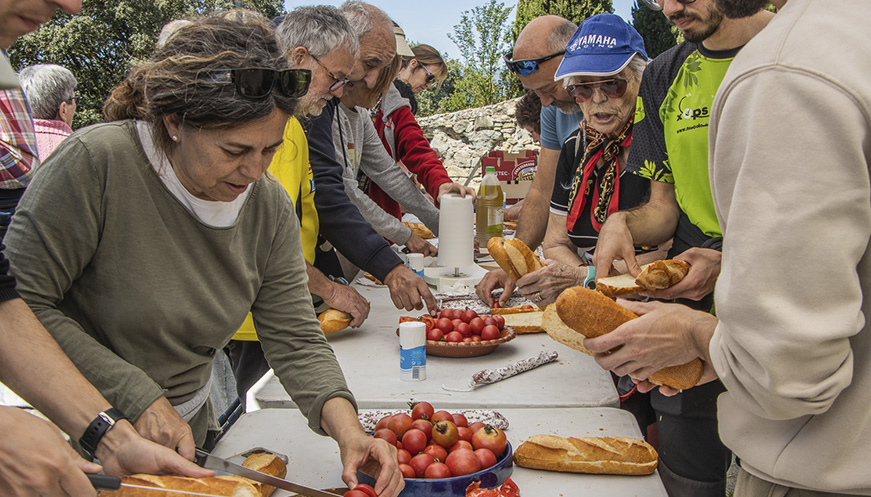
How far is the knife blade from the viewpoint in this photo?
4.96ft

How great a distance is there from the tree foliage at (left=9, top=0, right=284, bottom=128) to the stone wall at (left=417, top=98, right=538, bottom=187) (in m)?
8.84

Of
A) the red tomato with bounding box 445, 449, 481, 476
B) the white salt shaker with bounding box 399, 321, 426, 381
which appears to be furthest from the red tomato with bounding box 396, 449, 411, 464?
the white salt shaker with bounding box 399, 321, 426, 381

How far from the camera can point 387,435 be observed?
1744 mm

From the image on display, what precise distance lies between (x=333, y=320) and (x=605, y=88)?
163cm

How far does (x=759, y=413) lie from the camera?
1.12 meters

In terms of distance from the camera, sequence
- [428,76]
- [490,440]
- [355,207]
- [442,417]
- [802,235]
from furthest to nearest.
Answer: [428,76] < [355,207] < [442,417] < [490,440] < [802,235]

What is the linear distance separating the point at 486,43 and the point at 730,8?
19.9 metres

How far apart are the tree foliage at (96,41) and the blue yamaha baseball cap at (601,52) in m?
20.6

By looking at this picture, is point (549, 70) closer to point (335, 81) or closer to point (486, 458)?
point (335, 81)

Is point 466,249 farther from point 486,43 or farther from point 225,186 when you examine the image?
point 486,43

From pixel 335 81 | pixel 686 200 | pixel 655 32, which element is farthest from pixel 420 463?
pixel 655 32

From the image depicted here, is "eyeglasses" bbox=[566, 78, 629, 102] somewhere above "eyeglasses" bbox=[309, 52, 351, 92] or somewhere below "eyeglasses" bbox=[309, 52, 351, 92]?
below

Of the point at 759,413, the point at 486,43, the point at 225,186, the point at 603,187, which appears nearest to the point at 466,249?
the point at 603,187

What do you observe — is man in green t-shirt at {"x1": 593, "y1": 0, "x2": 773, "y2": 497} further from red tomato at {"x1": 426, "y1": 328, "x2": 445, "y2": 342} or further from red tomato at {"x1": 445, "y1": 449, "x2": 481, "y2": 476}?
red tomato at {"x1": 445, "y1": 449, "x2": 481, "y2": 476}
